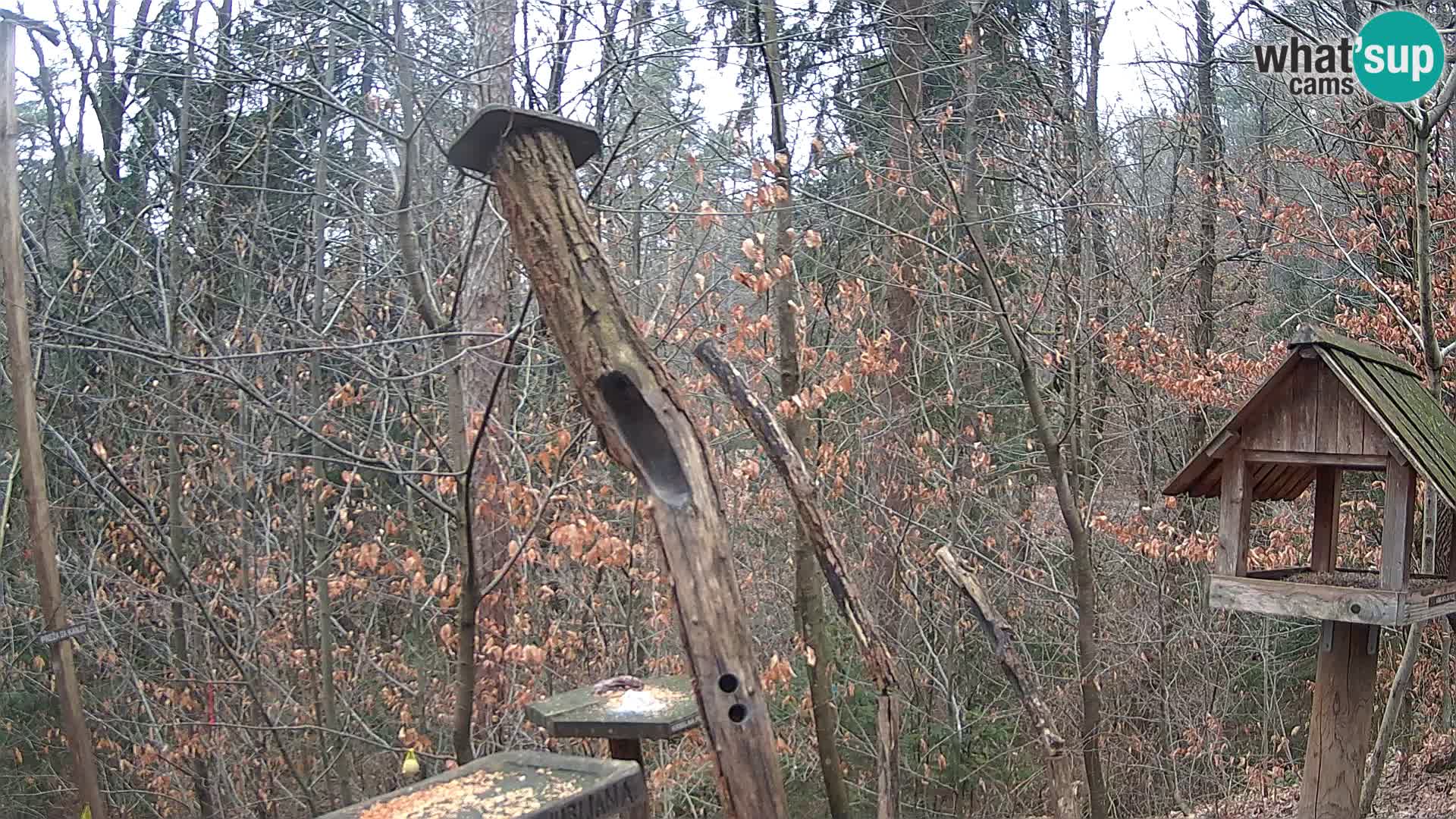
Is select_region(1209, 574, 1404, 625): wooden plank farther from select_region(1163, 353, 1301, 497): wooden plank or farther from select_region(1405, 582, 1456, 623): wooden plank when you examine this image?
select_region(1163, 353, 1301, 497): wooden plank

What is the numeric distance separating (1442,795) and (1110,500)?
3063 millimetres

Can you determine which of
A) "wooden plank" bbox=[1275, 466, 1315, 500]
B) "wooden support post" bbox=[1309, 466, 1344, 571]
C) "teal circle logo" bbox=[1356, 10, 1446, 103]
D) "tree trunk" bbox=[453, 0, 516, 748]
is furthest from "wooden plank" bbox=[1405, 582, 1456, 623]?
"tree trunk" bbox=[453, 0, 516, 748]

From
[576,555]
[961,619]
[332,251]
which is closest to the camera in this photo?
[576,555]

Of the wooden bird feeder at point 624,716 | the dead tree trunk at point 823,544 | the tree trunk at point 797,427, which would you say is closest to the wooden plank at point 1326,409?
the dead tree trunk at point 823,544

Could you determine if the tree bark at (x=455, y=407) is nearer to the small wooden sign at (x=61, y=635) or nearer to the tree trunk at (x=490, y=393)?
the tree trunk at (x=490, y=393)

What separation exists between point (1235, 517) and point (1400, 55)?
3.24m

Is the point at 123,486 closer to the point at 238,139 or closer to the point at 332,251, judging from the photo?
the point at 332,251

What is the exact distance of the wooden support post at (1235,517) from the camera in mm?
3834

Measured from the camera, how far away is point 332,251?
23.2 feet

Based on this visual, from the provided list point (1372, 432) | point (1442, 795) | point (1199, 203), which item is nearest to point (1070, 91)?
point (1199, 203)

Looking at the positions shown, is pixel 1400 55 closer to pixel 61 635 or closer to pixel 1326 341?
pixel 1326 341

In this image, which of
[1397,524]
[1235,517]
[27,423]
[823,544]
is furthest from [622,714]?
[27,423]

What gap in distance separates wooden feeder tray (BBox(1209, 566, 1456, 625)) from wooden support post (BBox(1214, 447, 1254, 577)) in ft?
0.21

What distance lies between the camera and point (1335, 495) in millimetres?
4062
